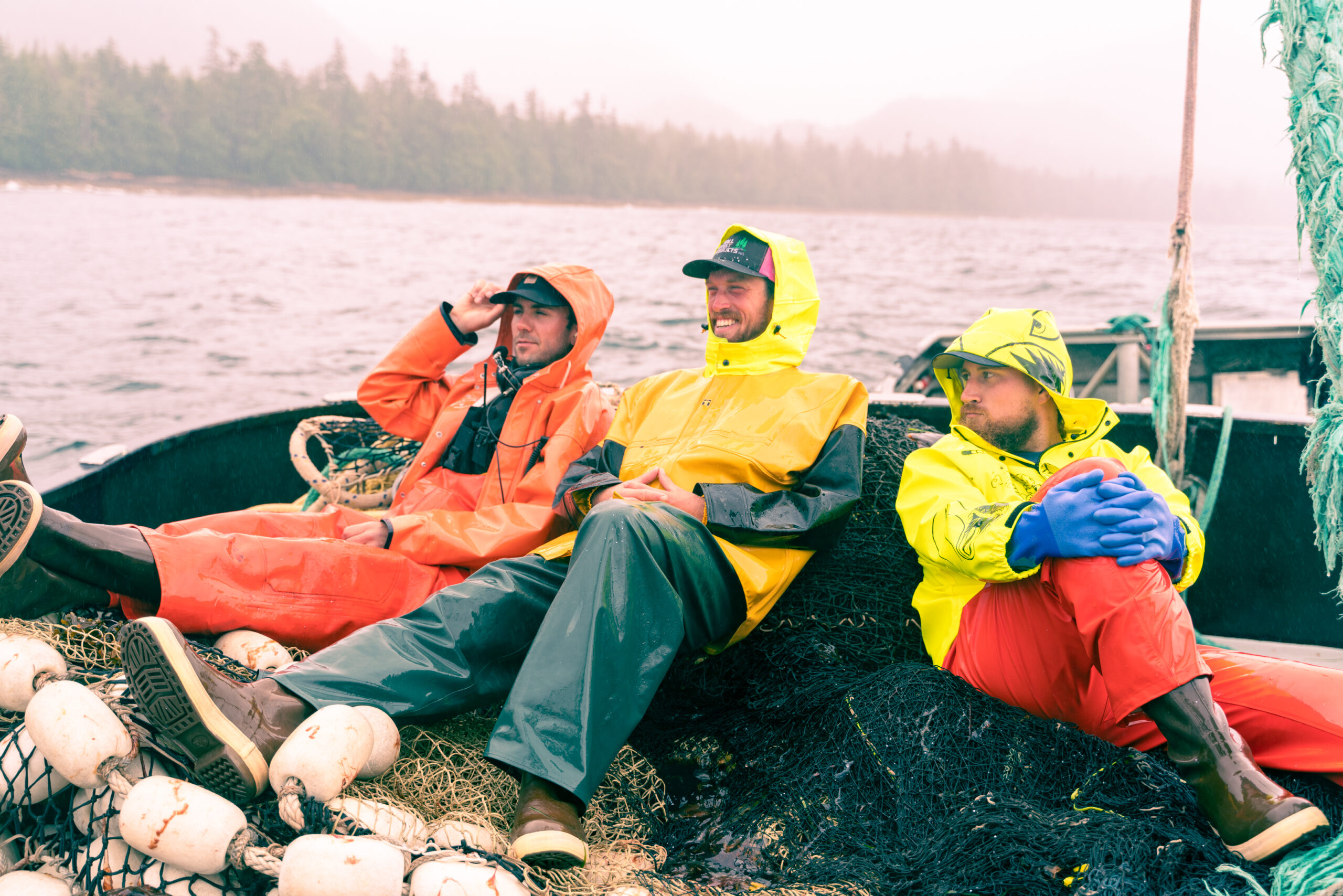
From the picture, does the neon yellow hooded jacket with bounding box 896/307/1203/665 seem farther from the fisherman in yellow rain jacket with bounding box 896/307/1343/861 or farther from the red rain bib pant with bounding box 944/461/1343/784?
the red rain bib pant with bounding box 944/461/1343/784

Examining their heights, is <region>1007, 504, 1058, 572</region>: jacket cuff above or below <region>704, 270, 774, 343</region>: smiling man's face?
below

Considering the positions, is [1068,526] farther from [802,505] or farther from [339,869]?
[339,869]

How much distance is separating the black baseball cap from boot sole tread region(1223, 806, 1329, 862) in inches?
103

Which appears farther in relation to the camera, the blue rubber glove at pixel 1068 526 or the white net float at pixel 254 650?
the white net float at pixel 254 650

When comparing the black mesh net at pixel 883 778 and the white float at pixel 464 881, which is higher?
the white float at pixel 464 881

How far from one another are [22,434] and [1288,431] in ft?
14.3

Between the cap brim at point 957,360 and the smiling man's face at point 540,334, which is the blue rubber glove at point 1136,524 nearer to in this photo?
the cap brim at point 957,360

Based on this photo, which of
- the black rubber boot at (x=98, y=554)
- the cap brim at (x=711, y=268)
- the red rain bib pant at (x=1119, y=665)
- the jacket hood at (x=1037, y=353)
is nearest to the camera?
the red rain bib pant at (x=1119, y=665)

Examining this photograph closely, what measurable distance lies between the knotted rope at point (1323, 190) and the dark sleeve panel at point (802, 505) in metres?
1.14

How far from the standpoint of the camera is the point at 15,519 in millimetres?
2146

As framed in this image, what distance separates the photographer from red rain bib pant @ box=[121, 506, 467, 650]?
7.99ft

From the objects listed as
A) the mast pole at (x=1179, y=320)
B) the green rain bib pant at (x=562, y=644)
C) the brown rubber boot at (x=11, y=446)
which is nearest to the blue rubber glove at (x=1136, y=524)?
the green rain bib pant at (x=562, y=644)

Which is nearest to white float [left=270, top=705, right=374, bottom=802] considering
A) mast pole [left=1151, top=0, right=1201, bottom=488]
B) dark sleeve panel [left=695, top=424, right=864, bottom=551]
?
dark sleeve panel [left=695, top=424, right=864, bottom=551]

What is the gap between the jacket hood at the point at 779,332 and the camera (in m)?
2.96
